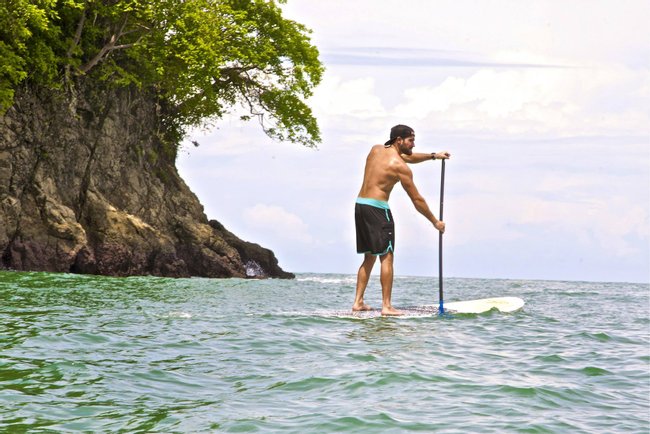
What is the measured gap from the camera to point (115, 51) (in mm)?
31750

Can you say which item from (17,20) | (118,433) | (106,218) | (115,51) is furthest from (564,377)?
(115,51)

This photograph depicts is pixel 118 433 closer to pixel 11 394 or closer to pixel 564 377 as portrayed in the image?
pixel 11 394

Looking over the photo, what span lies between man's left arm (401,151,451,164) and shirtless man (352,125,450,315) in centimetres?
29

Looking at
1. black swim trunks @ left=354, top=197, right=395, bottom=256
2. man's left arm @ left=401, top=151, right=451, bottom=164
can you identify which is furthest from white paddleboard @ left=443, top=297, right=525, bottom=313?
man's left arm @ left=401, top=151, right=451, bottom=164

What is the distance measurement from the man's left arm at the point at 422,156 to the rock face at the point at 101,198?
17820 mm

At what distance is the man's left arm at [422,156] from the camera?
1162 centimetres

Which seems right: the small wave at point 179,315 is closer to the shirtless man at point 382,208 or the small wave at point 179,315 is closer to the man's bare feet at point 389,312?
the shirtless man at point 382,208

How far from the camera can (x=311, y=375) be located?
607 centimetres

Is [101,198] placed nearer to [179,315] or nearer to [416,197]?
[179,315]

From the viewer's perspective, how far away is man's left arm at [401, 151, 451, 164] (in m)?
11.6

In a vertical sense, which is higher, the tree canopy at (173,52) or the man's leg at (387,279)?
the tree canopy at (173,52)

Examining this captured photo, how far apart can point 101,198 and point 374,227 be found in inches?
841

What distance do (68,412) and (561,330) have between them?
23.8ft

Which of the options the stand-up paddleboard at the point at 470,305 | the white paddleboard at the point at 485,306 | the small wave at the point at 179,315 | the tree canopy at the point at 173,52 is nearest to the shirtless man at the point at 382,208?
the stand-up paddleboard at the point at 470,305
